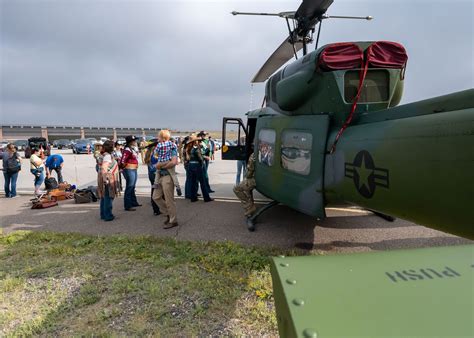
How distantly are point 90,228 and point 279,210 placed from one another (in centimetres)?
390

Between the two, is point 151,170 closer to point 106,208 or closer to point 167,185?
point 106,208

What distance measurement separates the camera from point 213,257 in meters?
3.70

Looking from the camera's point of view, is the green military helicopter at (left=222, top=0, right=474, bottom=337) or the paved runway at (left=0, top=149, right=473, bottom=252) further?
the paved runway at (left=0, top=149, right=473, bottom=252)

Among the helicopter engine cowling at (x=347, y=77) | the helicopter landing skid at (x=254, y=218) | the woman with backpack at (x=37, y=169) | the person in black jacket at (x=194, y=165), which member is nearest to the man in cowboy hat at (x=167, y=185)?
the helicopter landing skid at (x=254, y=218)

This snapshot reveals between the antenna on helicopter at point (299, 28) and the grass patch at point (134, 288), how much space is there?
12.1 feet

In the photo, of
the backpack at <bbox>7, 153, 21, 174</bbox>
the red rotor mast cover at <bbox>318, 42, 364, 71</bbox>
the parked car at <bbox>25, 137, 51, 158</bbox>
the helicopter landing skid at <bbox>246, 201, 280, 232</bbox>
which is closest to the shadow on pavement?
the helicopter landing skid at <bbox>246, 201, 280, 232</bbox>

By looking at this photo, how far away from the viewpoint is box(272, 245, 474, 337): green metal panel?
883 mm

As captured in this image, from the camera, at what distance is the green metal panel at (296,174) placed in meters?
3.26

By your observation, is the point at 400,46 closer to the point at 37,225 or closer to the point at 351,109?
the point at 351,109

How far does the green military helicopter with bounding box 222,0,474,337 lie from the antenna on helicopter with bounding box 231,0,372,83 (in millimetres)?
23

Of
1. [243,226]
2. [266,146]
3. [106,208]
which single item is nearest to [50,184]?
[106,208]

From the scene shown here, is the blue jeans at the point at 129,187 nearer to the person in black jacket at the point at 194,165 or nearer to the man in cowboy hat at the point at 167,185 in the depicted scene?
the man in cowboy hat at the point at 167,185

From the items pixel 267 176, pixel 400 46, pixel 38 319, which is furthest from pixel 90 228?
pixel 400 46

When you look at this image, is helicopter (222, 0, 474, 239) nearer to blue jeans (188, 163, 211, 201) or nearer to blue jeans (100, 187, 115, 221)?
blue jeans (188, 163, 211, 201)
